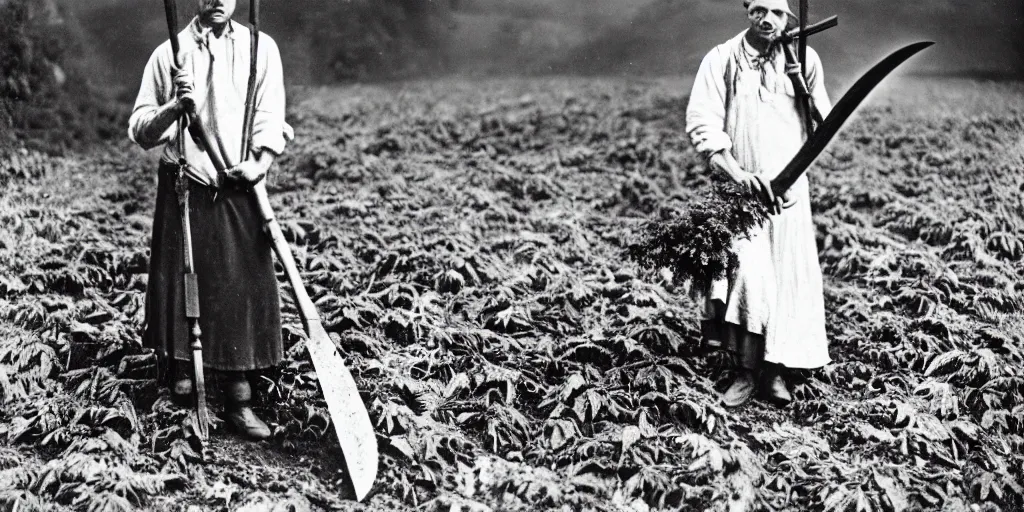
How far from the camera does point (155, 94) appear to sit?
162 inches

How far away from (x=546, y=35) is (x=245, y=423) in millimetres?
3853

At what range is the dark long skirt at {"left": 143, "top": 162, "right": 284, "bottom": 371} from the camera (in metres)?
4.12

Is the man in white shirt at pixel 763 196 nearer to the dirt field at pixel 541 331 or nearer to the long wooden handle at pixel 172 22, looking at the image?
the dirt field at pixel 541 331

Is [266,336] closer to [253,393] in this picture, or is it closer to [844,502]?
[253,393]

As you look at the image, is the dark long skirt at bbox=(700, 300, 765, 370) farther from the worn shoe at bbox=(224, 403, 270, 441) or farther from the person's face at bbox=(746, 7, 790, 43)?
the worn shoe at bbox=(224, 403, 270, 441)

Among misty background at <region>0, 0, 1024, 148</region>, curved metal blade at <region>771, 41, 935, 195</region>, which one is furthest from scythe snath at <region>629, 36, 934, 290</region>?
misty background at <region>0, 0, 1024, 148</region>

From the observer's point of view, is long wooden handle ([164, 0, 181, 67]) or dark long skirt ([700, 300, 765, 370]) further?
dark long skirt ([700, 300, 765, 370])

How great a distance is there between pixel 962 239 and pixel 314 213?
3.86 metres

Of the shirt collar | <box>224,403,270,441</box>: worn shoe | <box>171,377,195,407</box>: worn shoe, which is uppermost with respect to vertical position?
the shirt collar

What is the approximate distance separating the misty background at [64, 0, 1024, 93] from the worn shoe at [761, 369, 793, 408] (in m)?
1.60

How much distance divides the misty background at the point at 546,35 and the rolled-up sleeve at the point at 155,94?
1.33 metres

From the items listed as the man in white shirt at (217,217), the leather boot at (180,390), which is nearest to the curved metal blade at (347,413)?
the man in white shirt at (217,217)

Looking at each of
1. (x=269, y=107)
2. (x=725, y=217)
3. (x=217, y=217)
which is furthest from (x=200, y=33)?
(x=725, y=217)

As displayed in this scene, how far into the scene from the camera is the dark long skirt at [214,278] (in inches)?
162
